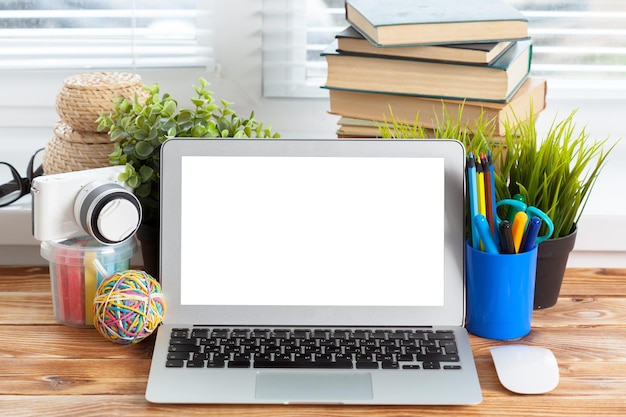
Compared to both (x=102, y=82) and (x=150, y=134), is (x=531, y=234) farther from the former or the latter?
(x=102, y=82)

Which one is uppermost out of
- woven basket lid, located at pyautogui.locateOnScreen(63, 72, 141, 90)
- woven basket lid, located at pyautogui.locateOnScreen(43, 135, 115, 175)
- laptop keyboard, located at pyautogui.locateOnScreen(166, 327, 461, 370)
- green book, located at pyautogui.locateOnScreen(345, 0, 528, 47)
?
green book, located at pyautogui.locateOnScreen(345, 0, 528, 47)

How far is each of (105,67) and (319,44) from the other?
1.24 ft

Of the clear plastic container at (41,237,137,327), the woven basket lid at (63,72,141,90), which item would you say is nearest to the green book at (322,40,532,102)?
the woven basket lid at (63,72,141,90)

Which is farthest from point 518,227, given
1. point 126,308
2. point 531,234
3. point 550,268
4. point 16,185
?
point 16,185

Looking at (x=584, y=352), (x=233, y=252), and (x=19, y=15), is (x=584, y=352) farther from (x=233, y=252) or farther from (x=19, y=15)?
(x=19, y=15)

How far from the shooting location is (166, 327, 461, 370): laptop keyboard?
914 mm

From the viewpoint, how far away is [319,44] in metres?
1.44

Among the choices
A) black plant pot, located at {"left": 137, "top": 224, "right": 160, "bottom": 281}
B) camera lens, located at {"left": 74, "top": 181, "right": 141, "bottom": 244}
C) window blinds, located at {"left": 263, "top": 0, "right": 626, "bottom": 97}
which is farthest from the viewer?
window blinds, located at {"left": 263, "top": 0, "right": 626, "bottom": 97}

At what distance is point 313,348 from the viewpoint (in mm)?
942

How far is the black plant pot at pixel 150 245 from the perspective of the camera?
108 cm

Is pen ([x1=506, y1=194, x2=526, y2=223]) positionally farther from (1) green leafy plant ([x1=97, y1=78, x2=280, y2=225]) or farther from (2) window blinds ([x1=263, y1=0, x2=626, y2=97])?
(2) window blinds ([x1=263, y1=0, x2=626, y2=97])

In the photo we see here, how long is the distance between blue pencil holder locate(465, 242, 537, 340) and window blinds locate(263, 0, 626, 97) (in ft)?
1.86

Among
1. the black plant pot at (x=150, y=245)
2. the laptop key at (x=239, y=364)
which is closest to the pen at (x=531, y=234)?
the laptop key at (x=239, y=364)

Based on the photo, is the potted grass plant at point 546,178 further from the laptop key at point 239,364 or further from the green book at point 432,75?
the laptop key at point 239,364
